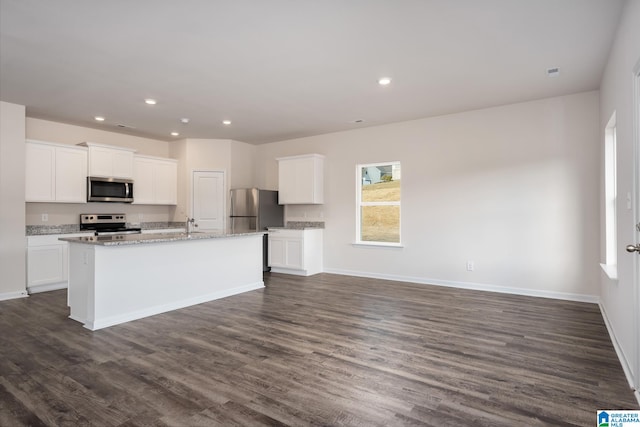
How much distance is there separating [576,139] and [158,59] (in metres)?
4.97

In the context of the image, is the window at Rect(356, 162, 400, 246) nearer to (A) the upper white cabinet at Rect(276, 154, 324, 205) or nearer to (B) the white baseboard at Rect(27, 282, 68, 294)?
(A) the upper white cabinet at Rect(276, 154, 324, 205)

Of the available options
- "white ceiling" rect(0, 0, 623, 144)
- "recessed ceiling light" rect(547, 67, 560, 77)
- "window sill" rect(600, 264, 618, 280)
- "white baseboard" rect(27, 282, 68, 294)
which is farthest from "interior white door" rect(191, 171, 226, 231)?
"window sill" rect(600, 264, 618, 280)

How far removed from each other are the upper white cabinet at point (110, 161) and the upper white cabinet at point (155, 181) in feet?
0.72

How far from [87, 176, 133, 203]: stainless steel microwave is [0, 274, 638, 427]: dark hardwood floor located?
7.04 ft

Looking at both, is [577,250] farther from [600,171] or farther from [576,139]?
[576,139]

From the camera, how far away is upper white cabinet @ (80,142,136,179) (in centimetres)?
586

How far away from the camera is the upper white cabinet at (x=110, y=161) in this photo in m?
5.86

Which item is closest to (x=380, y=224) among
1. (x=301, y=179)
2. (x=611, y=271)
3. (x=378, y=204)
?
(x=378, y=204)

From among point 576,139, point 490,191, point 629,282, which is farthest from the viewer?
point 490,191

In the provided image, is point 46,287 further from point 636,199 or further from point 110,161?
point 636,199

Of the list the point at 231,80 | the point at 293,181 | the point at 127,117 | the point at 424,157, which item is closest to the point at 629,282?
the point at 424,157

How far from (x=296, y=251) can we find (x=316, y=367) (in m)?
3.87

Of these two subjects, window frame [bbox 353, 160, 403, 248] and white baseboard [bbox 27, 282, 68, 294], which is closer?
white baseboard [bbox 27, 282, 68, 294]

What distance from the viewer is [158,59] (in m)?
3.49
